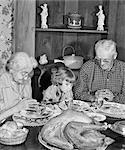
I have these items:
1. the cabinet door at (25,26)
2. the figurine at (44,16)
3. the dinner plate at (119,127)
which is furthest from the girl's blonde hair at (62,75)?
the figurine at (44,16)

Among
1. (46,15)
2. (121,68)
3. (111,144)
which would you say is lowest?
(111,144)

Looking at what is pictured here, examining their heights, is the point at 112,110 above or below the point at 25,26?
below

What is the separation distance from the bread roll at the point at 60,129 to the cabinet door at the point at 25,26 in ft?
5.86

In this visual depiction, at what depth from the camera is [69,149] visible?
1561 mm

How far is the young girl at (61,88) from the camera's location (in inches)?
87.8

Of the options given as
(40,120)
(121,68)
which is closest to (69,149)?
(40,120)

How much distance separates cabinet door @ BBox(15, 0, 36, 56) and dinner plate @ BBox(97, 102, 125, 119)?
1243 mm

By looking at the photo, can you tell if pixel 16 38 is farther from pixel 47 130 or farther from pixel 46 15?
pixel 47 130

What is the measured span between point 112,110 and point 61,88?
0.37 metres

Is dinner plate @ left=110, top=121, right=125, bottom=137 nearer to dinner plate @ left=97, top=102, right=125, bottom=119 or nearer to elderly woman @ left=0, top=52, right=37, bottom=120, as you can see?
dinner plate @ left=97, top=102, right=125, bottom=119

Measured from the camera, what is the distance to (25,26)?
3.25 metres

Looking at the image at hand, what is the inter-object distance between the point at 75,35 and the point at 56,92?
143 cm

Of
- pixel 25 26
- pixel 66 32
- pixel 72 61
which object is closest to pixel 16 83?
pixel 25 26

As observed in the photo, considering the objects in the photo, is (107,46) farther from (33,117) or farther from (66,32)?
(66,32)
